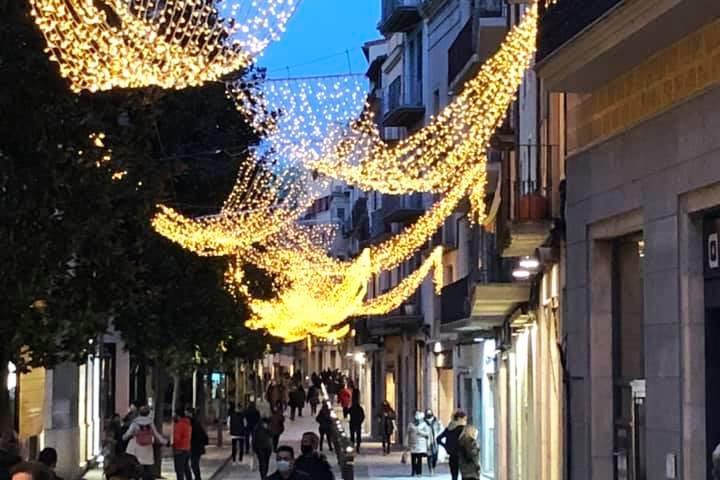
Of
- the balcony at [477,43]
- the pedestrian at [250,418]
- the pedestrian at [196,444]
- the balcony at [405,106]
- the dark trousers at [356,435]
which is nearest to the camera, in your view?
the balcony at [477,43]

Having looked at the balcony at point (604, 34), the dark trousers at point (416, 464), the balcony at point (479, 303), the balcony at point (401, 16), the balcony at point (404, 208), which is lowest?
the dark trousers at point (416, 464)

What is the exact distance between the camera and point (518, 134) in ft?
89.2

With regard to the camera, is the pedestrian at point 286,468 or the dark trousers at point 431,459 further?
the dark trousers at point 431,459

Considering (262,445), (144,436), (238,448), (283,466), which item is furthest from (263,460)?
(283,466)

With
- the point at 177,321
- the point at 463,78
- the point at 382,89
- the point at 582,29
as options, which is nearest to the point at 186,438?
the point at 177,321

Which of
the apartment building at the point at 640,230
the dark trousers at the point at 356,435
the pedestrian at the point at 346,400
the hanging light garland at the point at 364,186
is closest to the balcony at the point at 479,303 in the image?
the hanging light garland at the point at 364,186

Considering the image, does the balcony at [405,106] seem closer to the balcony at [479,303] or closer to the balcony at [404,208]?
the balcony at [404,208]

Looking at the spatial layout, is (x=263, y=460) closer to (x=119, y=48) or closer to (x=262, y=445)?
(x=262, y=445)

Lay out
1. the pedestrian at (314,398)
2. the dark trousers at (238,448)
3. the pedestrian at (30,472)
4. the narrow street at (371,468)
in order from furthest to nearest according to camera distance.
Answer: the pedestrian at (314,398)
the dark trousers at (238,448)
the narrow street at (371,468)
the pedestrian at (30,472)

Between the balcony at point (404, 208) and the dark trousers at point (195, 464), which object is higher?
the balcony at point (404, 208)

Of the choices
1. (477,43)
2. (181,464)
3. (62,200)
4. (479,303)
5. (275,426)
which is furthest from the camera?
(275,426)

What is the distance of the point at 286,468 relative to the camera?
48.8 ft

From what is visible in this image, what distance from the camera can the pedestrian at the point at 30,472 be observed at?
11.0 m

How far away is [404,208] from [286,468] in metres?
39.4
